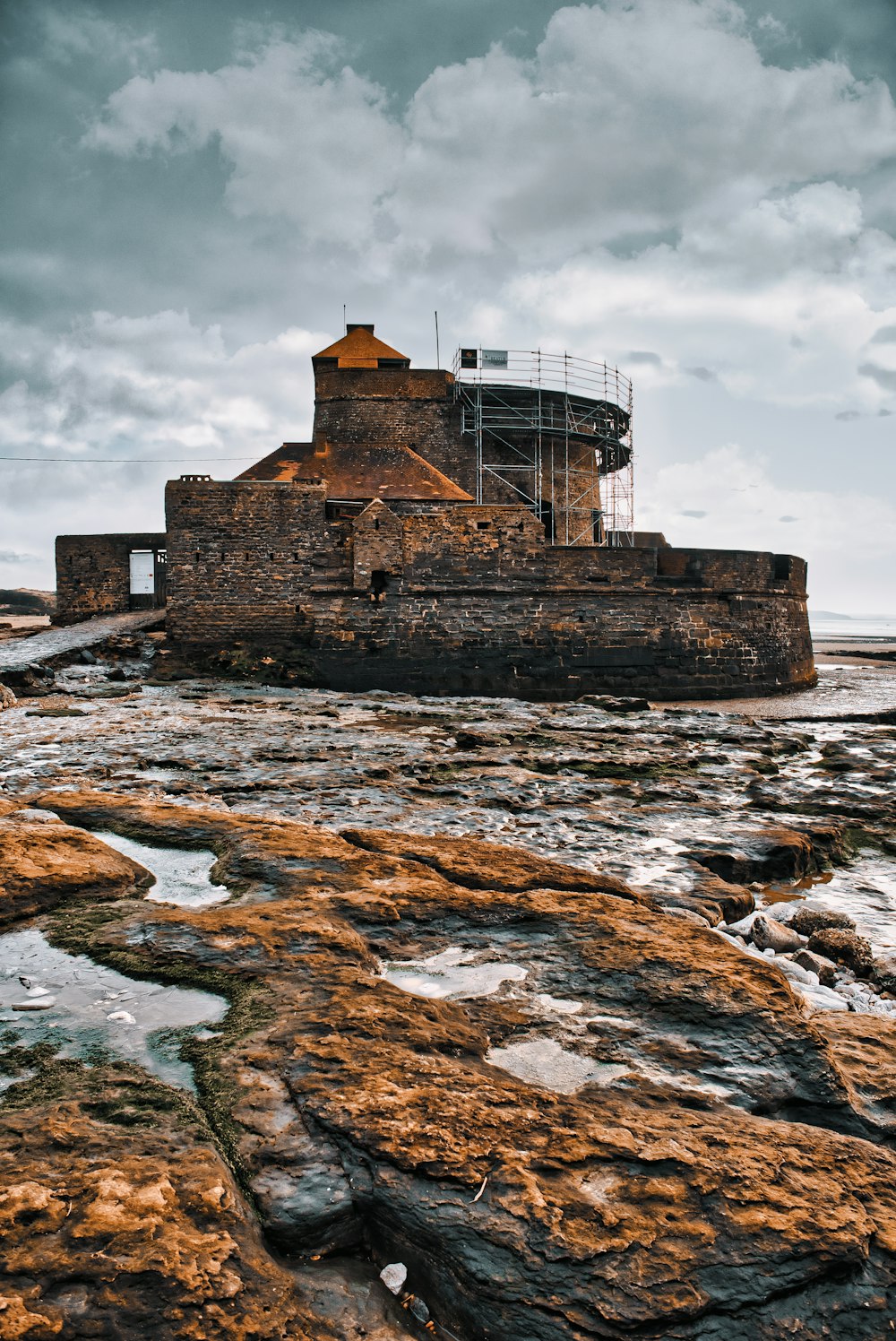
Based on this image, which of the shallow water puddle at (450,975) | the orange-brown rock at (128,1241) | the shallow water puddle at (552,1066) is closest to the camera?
the orange-brown rock at (128,1241)

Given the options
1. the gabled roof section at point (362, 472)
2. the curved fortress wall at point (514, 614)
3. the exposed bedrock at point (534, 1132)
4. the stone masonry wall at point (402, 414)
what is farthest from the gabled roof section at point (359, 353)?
the exposed bedrock at point (534, 1132)

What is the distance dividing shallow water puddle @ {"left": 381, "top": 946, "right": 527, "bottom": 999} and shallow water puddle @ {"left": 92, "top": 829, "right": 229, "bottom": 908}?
3.70ft

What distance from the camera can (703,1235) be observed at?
176 cm

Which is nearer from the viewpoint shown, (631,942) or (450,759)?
(631,942)

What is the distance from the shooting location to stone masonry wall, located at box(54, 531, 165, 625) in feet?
82.5

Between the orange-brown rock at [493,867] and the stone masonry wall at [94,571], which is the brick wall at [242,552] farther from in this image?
the orange-brown rock at [493,867]

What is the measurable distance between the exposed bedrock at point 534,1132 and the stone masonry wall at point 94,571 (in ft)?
78.7

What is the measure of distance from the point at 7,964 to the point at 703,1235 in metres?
2.53

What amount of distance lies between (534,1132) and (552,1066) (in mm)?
442

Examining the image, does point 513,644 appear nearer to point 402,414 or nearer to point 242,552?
point 242,552

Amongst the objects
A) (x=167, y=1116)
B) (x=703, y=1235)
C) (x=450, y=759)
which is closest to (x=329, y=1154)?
(x=167, y=1116)

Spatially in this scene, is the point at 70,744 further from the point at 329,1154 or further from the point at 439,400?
the point at 439,400

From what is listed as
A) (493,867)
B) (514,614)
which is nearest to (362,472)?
(514,614)

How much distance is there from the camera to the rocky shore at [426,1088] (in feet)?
5.32
